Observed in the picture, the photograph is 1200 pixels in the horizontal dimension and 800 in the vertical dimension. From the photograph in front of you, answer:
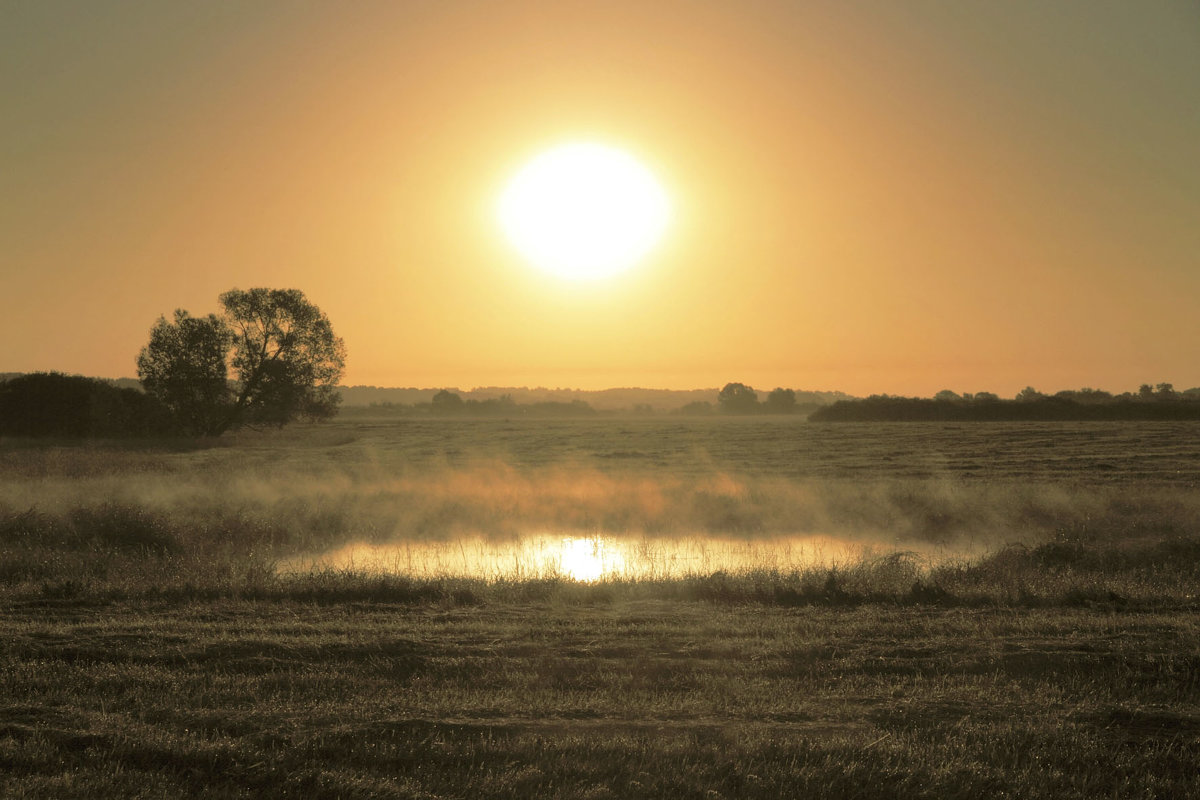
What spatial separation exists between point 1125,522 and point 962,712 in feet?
59.1

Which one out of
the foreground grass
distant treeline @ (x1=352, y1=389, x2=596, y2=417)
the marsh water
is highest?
distant treeline @ (x1=352, y1=389, x2=596, y2=417)

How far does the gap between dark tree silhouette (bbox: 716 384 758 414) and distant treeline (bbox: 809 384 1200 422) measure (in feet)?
133

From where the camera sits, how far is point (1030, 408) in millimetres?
79000

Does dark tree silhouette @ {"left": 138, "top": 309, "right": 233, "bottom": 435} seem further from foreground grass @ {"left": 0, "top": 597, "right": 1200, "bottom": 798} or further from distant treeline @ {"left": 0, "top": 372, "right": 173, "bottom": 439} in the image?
→ foreground grass @ {"left": 0, "top": 597, "right": 1200, "bottom": 798}

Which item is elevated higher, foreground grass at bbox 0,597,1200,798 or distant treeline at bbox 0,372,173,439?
distant treeline at bbox 0,372,173,439

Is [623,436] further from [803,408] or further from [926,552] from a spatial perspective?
[803,408]

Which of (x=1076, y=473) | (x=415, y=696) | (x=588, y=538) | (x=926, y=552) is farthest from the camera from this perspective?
(x=1076, y=473)

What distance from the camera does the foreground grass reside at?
20.5ft

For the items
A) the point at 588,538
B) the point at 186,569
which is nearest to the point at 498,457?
the point at 588,538

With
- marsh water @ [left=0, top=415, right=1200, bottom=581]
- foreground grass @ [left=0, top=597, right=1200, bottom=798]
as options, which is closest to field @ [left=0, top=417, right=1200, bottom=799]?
foreground grass @ [left=0, top=597, right=1200, bottom=798]

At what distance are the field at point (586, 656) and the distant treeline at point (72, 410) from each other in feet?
92.2

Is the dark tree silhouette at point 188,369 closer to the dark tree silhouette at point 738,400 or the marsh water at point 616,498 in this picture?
the marsh water at point 616,498

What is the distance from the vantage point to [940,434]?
63.1 meters

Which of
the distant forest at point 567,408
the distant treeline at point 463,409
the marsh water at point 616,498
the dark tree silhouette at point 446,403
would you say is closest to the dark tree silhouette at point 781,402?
the distant forest at point 567,408
